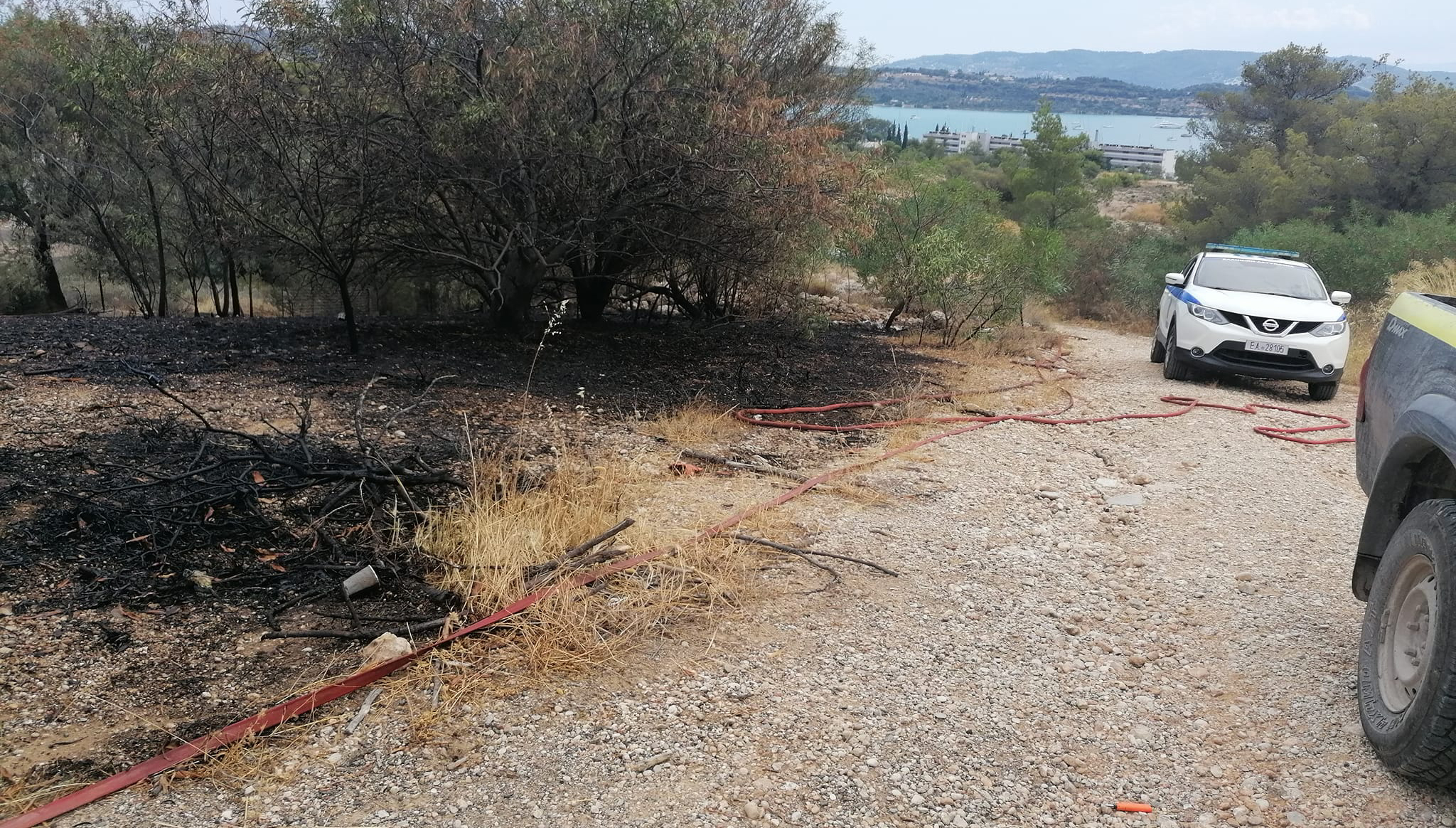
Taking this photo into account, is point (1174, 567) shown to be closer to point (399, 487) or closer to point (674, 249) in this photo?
point (399, 487)

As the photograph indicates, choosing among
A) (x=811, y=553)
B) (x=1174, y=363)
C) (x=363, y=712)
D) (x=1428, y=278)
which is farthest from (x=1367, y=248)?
(x=363, y=712)

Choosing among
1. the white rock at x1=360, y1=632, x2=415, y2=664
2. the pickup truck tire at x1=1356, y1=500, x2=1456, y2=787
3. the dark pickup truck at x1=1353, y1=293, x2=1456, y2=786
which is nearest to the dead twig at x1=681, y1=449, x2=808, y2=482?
the white rock at x1=360, y1=632, x2=415, y2=664

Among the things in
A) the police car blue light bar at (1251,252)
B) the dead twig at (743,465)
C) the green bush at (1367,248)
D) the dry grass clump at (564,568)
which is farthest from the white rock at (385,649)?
the green bush at (1367,248)

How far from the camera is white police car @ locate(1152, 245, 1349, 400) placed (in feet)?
35.9

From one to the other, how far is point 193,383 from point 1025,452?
7.06 m

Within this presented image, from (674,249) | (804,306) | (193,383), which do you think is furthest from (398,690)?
(804,306)

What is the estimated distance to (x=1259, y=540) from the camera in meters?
6.01

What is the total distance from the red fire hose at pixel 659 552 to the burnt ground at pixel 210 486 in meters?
0.17

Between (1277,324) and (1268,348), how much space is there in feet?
0.90

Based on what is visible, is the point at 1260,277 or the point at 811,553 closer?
the point at 811,553

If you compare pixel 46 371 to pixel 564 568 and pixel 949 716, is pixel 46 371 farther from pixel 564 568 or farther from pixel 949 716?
pixel 949 716

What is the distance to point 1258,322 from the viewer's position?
1102 cm

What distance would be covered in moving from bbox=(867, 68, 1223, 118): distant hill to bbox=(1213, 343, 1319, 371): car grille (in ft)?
355

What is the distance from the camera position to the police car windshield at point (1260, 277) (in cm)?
1152
